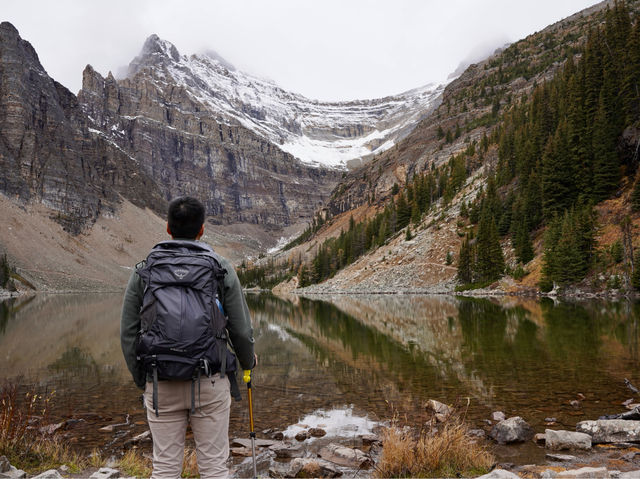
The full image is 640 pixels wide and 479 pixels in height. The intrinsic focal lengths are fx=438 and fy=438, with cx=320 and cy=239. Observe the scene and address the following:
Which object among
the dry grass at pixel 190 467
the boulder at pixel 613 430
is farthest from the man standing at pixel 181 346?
the boulder at pixel 613 430

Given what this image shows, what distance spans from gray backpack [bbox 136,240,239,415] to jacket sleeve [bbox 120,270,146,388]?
0.41 ft

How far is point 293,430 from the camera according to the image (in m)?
9.69

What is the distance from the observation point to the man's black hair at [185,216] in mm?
4082

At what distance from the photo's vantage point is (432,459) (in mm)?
6090

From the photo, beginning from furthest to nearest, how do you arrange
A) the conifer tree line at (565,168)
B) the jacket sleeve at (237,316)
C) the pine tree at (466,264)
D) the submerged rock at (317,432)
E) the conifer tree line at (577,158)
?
the pine tree at (466,264) < the conifer tree line at (565,168) < the conifer tree line at (577,158) < the submerged rock at (317,432) < the jacket sleeve at (237,316)

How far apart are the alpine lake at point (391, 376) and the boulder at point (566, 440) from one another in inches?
15.1

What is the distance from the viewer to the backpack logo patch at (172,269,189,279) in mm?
3684

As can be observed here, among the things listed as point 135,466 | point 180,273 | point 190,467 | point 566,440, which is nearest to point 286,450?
point 190,467

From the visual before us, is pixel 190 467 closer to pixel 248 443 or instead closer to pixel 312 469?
pixel 312 469

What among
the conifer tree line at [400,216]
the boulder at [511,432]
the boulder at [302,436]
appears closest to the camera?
the boulder at [511,432]

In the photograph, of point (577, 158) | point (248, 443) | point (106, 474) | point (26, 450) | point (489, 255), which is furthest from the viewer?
point (489, 255)

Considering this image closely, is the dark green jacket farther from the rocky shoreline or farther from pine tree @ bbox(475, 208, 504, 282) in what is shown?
pine tree @ bbox(475, 208, 504, 282)

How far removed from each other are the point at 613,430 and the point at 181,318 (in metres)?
7.91

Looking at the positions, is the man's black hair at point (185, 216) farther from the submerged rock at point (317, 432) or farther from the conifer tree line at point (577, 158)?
the conifer tree line at point (577, 158)
